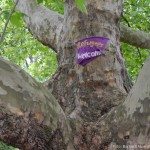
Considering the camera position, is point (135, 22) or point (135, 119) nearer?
point (135, 119)

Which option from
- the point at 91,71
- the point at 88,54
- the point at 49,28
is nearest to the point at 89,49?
the point at 88,54

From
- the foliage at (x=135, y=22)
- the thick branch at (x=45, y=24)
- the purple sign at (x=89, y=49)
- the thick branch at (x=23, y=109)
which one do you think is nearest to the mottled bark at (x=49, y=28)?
the thick branch at (x=45, y=24)

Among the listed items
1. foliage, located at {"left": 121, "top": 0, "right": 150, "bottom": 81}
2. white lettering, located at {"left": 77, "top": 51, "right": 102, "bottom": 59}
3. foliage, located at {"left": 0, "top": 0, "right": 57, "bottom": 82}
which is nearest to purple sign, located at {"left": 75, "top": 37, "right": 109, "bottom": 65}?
white lettering, located at {"left": 77, "top": 51, "right": 102, "bottom": 59}

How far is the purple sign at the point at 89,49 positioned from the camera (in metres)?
2.09

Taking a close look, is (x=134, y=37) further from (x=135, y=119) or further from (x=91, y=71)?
(x=135, y=119)

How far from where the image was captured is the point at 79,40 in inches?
86.8

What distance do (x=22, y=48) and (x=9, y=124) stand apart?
400cm

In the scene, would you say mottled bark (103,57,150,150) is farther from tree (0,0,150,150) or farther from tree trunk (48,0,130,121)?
tree trunk (48,0,130,121)

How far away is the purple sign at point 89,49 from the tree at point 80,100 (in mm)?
37

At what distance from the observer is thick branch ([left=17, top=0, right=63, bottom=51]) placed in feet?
9.11

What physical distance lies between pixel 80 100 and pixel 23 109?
2.21 ft

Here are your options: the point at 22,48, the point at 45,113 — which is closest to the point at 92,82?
the point at 45,113

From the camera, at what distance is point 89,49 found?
2.08m

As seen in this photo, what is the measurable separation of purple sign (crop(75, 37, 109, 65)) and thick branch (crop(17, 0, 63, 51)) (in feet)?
1.89
